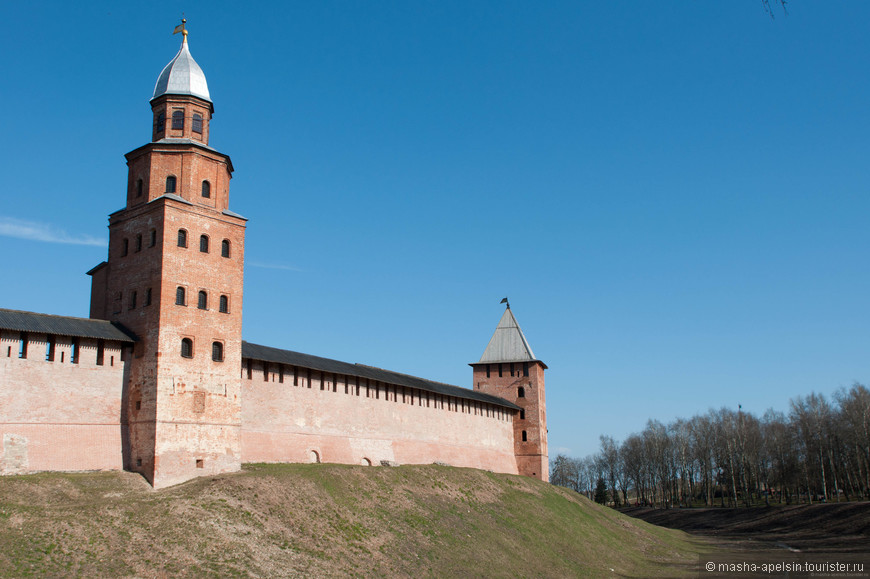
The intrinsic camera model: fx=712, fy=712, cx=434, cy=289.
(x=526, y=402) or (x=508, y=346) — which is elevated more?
(x=508, y=346)

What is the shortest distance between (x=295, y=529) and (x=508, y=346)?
103 feet

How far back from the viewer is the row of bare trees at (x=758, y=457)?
53.8m

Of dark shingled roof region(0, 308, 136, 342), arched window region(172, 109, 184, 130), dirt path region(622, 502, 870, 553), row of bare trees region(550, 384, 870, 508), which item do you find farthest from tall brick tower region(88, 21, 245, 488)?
row of bare trees region(550, 384, 870, 508)

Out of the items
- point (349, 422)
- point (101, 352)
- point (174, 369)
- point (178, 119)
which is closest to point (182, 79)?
point (178, 119)

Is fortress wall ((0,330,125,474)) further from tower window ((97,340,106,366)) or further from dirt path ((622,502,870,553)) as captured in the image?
dirt path ((622,502,870,553))

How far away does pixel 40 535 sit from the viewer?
54.0 feet

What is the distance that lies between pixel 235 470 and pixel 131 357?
5179 mm

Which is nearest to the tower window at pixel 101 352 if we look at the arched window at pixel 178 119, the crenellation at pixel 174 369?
the crenellation at pixel 174 369

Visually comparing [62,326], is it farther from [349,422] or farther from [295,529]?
[349,422]

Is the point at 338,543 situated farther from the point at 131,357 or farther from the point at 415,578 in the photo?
the point at 131,357

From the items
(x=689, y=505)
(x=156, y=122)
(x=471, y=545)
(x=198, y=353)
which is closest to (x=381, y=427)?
(x=471, y=545)

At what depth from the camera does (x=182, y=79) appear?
Result: 90.6 feet

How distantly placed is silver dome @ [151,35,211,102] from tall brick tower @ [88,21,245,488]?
0.14ft

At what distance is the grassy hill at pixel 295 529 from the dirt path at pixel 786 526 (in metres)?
10.4
